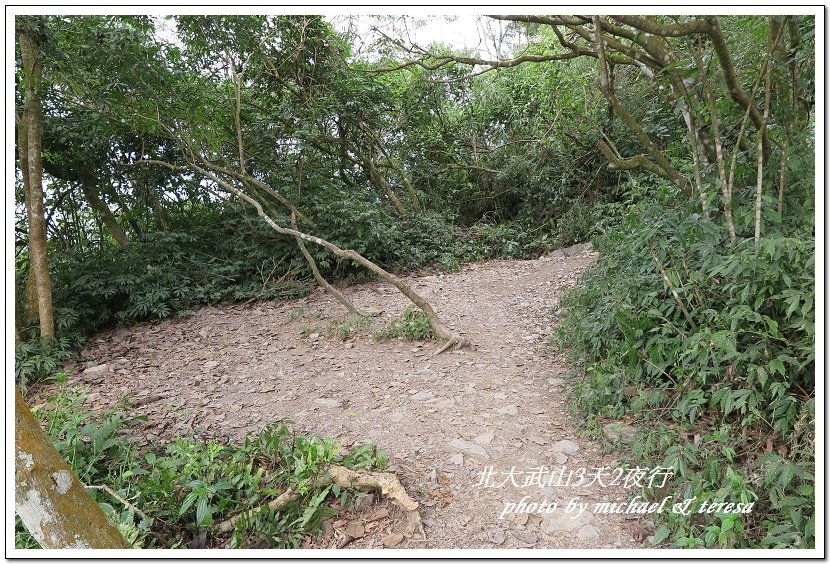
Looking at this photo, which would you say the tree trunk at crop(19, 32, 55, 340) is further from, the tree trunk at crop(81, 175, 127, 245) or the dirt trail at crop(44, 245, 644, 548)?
the tree trunk at crop(81, 175, 127, 245)

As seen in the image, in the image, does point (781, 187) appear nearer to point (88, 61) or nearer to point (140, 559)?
point (140, 559)

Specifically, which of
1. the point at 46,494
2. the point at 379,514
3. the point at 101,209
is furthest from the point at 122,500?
the point at 101,209

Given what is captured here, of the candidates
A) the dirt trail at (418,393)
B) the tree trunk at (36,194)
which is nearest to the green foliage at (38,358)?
the tree trunk at (36,194)

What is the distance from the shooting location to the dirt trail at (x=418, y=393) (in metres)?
2.43

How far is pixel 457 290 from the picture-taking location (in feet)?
22.5

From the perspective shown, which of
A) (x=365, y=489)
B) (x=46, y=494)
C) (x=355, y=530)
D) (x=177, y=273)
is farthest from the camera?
(x=177, y=273)

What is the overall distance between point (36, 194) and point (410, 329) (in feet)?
13.8

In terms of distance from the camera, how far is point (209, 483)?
105 inches

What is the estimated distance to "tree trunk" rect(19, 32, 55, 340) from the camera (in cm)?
448

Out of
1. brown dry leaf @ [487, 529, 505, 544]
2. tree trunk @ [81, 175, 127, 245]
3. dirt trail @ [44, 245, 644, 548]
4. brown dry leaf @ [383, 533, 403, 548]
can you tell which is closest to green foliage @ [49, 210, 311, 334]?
dirt trail @ [44, 245, 644, 548]

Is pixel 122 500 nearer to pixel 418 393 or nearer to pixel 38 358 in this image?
pixel 418 393

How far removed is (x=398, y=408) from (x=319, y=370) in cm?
127

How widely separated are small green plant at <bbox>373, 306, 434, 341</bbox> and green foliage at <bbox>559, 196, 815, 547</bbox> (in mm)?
2006

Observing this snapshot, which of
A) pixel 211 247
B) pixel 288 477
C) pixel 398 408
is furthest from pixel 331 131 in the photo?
pixel 288 477
